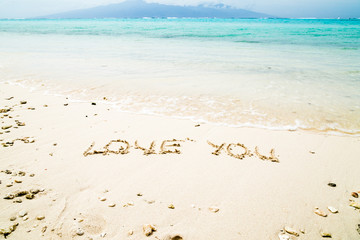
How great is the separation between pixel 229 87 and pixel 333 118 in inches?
130

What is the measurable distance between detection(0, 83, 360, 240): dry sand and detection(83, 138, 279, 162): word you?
0.20 ft

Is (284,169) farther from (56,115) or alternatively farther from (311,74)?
(311,74)

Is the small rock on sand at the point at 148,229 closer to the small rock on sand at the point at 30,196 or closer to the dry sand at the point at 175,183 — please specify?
the dry sand at the point at 175,183

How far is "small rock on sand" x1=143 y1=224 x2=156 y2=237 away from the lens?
2327 mm

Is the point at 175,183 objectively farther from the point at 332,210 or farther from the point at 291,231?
the point at 332,210

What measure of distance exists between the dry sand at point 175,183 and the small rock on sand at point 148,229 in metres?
0.05

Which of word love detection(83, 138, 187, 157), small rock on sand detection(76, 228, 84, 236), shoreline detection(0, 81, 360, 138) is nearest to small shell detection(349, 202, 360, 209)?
shoreline detection(0, 81, 360, 138)

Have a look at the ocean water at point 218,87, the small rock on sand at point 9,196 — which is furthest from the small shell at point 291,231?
the small rock on sand at point 9,196

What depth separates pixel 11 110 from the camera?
17.5 feet

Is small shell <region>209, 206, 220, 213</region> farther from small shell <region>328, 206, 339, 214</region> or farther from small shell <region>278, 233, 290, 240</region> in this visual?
small shell <region>328, 206, 339, 214</region>

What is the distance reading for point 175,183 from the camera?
3.11 m

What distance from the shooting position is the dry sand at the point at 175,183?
96.1 inches

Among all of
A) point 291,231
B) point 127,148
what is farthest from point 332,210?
point 127,148

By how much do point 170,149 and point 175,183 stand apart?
941 mm
